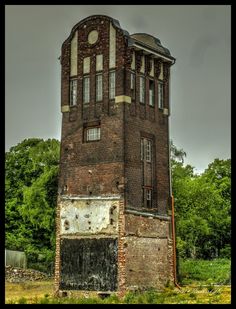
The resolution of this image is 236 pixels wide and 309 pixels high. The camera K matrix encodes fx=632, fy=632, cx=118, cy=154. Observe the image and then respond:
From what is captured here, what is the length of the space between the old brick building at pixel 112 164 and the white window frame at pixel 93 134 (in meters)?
0.05

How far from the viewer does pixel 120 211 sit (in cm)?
3189

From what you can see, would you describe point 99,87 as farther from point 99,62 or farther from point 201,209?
point 201,209

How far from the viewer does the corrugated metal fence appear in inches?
1825

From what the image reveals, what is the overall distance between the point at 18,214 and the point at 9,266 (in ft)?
25.9

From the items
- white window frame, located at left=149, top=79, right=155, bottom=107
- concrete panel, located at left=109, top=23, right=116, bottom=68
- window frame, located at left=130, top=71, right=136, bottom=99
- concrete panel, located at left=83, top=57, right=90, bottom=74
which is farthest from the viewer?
white window frame, located at left=149, top=79, right=155, bottom=107

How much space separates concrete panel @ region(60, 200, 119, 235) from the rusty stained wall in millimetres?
834

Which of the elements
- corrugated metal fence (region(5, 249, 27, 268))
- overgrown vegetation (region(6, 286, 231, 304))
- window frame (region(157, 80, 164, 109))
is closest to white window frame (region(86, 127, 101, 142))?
window frame (region(157, 80, 164, 109))

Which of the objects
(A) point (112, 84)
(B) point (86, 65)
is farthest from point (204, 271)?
(B) point (86, 65)

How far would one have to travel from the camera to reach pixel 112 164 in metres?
33.0

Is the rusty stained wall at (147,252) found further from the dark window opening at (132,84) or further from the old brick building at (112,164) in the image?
the dark window opening at (132,84)

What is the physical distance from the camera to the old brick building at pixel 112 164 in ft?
105

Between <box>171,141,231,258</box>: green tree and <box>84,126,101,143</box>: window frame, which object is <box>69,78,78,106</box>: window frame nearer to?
<box>84,126,101,143</box>: window frame
